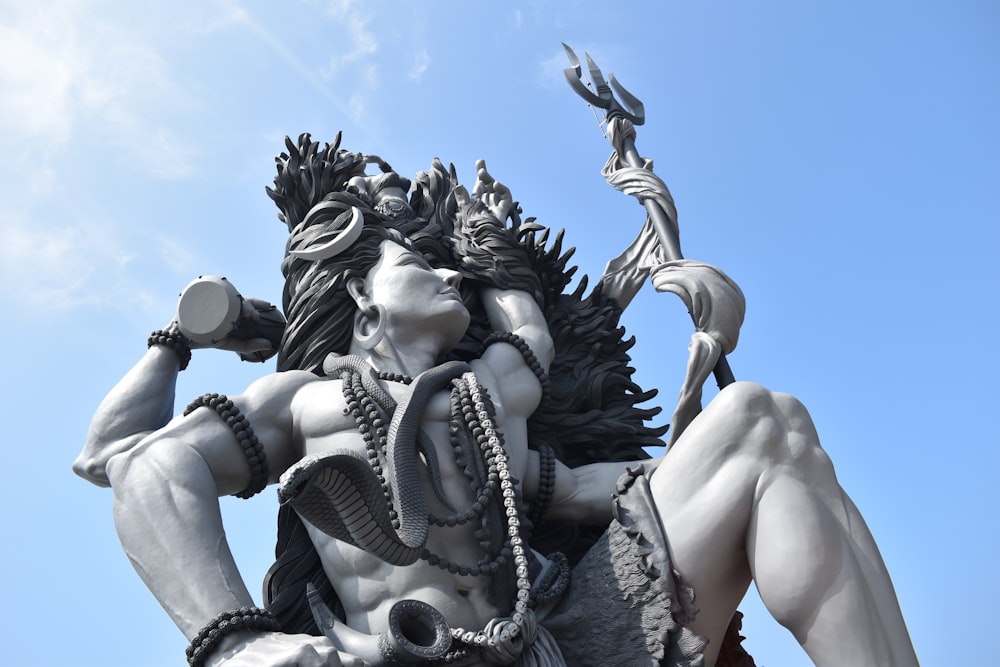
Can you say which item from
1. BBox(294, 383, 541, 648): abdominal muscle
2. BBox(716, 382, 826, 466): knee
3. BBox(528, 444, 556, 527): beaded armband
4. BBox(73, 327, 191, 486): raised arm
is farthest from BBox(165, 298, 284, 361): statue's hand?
BBox(716, 382, 826, 466): knee

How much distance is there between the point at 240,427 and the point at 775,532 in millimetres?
1807

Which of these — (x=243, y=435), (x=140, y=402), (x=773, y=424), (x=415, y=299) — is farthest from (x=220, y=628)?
(x=773, y=424)

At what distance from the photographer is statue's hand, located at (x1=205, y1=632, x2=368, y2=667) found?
11.3ft

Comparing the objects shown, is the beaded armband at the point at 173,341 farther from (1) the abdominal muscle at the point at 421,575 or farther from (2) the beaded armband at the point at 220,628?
(2) the beaded armband at the point at 220,628

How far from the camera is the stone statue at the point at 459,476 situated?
3705mm

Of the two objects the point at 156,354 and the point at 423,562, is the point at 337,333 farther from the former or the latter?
the point at 423,562

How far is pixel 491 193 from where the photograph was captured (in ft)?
18.2

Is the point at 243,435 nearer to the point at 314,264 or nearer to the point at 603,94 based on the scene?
the point at 314,264

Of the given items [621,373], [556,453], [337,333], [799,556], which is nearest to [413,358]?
[337,333]

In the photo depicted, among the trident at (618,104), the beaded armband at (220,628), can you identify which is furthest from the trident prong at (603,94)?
the beaded armband at (220,628)

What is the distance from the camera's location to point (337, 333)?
4672 millimetres

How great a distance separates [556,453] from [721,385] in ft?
2.40

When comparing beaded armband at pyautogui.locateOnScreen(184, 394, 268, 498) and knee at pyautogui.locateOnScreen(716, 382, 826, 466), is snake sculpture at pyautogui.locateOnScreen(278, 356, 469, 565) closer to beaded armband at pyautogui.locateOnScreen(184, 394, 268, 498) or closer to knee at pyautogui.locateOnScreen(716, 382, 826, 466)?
beaded armband at pyautogui.locateOnScreen(184, 394, 268, 498)

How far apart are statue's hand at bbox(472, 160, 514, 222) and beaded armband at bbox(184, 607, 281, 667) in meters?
2.35
